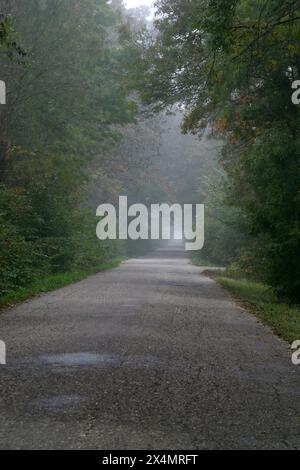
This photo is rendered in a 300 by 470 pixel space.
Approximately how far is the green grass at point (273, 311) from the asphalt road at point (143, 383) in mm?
433

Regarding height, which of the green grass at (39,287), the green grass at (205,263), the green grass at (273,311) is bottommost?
the green grass at (205,263)

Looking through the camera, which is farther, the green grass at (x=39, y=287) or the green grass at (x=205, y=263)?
the green grass at (x=205, y=263)

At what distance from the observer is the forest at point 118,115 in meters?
16.7

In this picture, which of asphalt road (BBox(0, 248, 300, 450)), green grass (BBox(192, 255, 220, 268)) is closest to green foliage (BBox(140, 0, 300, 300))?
asphalt road (BBox(0, 248, 300, 450))

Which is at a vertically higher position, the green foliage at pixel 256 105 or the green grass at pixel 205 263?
the green foliage at pixel 256 105

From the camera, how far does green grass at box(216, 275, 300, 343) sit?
12.1m

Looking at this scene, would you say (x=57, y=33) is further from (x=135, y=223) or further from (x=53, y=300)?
(x=135, y=223)

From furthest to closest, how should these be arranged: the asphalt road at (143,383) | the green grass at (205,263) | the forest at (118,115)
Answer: the green grass at (205,263), the forest at (118,115), the asphalt road at (143,383)

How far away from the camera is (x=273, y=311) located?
15.4 meters

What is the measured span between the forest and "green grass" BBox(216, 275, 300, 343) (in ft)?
2.28

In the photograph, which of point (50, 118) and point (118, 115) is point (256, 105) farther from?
point (118, 115)

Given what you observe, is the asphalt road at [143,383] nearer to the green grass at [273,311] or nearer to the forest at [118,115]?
the green grass at [273,311]

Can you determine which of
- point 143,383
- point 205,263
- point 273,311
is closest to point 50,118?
point 273,311

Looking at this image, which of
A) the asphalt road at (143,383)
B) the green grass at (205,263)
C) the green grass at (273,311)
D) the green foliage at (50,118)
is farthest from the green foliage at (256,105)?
the green grass at (205,263)
